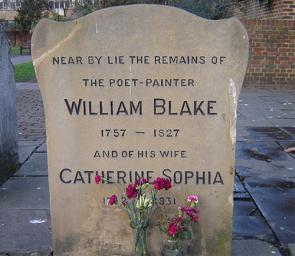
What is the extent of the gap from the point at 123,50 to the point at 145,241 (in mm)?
1250

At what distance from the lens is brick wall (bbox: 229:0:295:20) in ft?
41.1

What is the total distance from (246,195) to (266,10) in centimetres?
1039

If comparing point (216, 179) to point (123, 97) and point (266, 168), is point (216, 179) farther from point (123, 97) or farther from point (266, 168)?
point (266, 168)

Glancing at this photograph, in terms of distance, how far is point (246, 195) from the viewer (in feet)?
15.5

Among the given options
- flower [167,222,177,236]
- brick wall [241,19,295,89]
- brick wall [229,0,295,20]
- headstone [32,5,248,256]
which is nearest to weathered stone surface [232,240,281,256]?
headstone [32,5,248,256]

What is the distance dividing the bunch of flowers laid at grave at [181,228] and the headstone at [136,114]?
0.13m

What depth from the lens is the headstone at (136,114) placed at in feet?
→ 10.1

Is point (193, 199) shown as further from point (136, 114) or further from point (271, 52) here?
point (271, 52)

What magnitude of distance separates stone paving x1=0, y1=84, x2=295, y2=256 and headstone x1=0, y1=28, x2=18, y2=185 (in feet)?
0.50

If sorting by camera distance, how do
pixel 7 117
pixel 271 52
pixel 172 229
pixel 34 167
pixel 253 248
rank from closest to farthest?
1. pixel 172 229
2. pixel 253 248
3. pixel 7 117
4. pixel 34 167
5. pixel 271 52

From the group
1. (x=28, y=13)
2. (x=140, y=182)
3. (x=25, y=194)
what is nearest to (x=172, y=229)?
(x=140, y=182)

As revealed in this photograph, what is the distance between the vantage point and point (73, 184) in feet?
10.8

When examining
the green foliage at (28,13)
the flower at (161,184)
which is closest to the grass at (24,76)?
the flower at (161,184)

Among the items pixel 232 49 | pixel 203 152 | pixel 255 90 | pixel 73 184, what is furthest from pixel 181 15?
pixel 255 90
